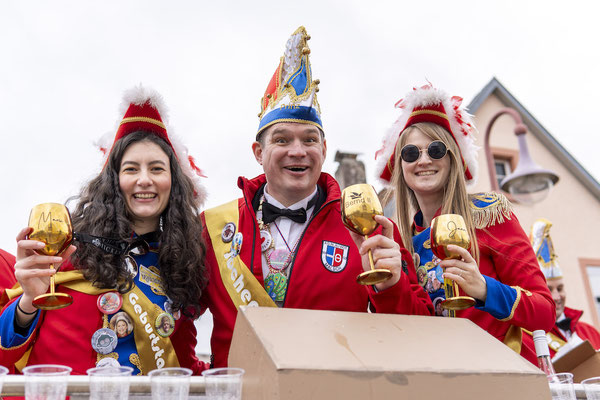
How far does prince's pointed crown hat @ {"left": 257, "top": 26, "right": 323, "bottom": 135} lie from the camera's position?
11.0 ft

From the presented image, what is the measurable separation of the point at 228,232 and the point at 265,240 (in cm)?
22

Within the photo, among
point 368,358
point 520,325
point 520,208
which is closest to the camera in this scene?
point 368,358

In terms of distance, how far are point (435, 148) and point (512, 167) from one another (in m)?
11.6

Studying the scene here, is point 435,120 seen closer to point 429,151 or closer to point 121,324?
point 429,151

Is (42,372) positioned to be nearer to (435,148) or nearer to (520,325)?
(520,325)

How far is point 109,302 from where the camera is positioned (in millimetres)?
2812

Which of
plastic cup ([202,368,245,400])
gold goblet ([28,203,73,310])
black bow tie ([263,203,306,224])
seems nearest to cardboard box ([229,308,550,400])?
plastic cup ([202,368,245,400])

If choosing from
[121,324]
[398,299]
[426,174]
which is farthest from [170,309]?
[426,174]

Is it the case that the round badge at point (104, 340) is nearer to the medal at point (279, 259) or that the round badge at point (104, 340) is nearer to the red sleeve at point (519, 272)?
the medal at point (279, 259)

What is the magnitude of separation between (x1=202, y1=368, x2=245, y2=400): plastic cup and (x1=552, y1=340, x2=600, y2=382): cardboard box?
2.34m

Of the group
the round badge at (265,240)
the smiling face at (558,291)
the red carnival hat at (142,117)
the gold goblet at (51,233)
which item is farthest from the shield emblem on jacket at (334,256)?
the smiling face at (558,291)

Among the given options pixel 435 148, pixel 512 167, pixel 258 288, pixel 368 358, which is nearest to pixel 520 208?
pixel 512 167

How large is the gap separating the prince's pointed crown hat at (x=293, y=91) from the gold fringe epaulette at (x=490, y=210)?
1.05m

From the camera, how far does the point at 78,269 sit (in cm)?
288
